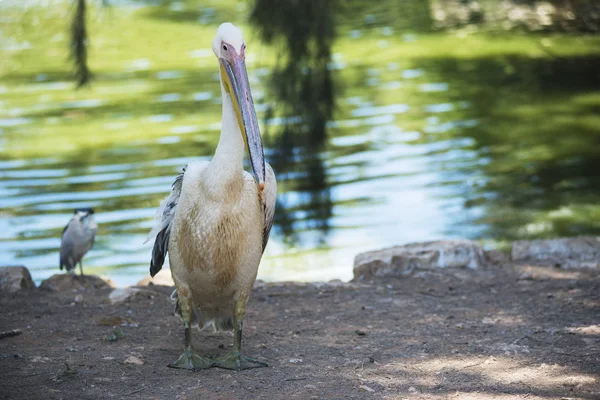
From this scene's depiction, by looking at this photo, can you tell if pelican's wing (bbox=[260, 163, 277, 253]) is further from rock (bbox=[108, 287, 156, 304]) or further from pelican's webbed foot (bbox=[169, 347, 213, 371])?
rock (bbox=[108, 287, 156, 304])

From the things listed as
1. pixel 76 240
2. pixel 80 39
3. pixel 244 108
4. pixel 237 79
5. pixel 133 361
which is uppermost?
pixel 80 39

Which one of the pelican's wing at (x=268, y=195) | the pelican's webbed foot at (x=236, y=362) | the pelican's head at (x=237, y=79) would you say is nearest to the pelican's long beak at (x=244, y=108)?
the pelican's head at (x=237, y=79)

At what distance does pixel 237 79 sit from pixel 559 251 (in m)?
3.06

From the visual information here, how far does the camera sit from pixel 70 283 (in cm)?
596

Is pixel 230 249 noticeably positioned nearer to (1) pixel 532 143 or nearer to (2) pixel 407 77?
(1) pixel 532 143

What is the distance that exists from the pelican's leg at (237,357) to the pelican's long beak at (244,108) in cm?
71

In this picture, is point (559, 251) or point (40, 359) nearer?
point (40, 359)

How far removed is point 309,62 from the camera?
8.56m

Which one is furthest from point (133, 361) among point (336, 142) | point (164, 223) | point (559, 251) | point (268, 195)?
point (336, 142)

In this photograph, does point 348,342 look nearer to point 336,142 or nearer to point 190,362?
point 190,362

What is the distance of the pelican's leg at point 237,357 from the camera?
4.36 meters

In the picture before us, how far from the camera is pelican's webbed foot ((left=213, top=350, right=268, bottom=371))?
4.34 metres

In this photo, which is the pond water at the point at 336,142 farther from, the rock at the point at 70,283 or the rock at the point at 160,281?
the rock at the point at 70,283

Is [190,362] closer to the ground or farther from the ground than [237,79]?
closer to the ground
